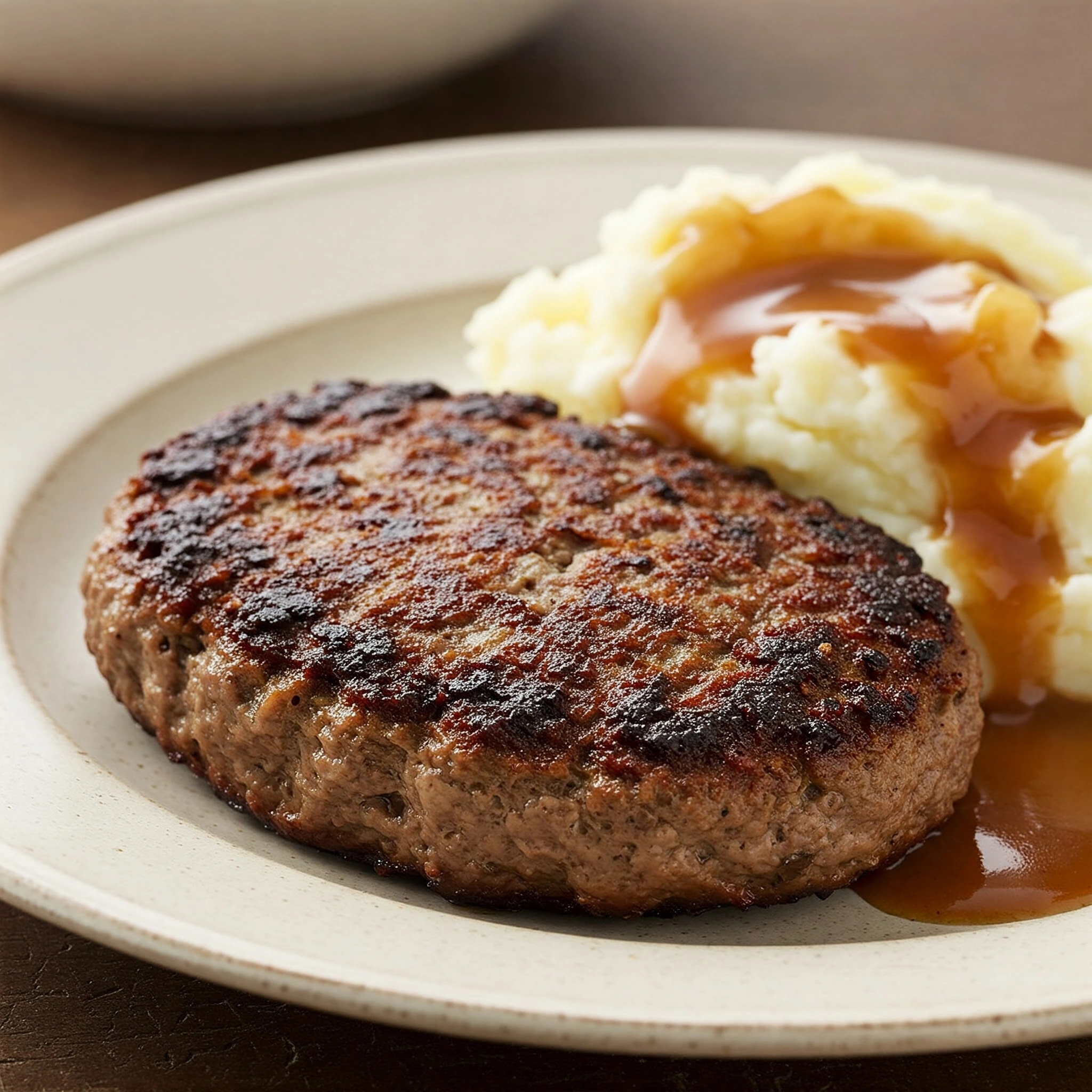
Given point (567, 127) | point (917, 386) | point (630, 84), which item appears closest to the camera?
point (917, 386)

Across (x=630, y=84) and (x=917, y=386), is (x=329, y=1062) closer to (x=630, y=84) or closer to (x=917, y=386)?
(x=917, y=386)

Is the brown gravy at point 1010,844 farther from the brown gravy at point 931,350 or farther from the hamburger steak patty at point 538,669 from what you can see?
the brown gravy at point 931,350

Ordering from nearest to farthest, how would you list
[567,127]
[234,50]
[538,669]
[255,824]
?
1. [538,669]
2. [255,824]
3. [234,50]
4. [567,127]

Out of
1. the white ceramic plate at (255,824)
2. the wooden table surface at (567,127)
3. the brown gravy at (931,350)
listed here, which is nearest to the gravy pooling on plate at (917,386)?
the brown gravy at (931,350)

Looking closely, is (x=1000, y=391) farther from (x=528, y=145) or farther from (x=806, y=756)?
(x=528, y=145)

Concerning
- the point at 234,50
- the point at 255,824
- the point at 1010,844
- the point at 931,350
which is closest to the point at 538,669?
the point at 255,824

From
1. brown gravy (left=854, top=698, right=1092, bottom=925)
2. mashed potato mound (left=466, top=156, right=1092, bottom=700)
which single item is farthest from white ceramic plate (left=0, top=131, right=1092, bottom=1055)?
mashed potato mound (left=466, top=156, right=1092, bottom=700)
